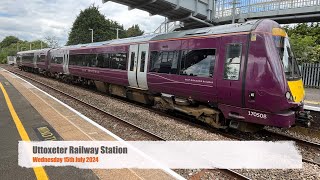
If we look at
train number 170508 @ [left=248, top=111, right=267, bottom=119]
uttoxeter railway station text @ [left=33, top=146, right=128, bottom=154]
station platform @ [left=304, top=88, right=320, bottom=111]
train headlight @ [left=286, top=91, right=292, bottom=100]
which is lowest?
uttoxeter railway station text @ [left=33, top=146, right=128, bottom=154]

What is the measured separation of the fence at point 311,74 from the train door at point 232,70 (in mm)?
15153

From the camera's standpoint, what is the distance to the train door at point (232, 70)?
7.91 m

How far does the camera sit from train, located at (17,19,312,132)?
748 centimetres

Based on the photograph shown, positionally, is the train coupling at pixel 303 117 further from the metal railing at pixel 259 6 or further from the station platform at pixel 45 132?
the metal railing at pixel 259 6

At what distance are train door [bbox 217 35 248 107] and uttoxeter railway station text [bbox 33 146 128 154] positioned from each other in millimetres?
3279

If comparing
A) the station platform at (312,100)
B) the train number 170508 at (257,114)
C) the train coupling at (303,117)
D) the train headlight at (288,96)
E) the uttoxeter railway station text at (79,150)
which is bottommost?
the uttoxeter railway station text at (79,150)

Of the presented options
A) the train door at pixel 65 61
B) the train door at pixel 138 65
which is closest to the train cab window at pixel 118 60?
the train door at pixel 138 65

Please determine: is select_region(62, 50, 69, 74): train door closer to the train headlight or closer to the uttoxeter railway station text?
the uttoxeter railway station text

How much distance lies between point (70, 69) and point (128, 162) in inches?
678

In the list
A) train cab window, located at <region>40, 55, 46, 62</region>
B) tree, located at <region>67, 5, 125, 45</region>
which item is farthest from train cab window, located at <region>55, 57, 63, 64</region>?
tree, located at <region>67, 5, 125, 45</region>

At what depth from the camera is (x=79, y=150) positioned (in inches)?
259

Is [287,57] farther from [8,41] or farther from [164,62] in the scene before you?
[8,41]

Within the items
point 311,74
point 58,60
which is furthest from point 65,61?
point 311,74

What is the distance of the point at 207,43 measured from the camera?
355 inches
